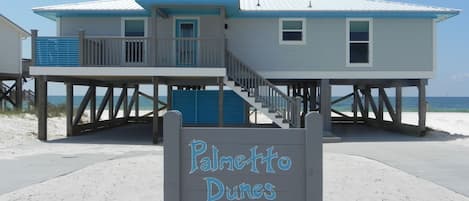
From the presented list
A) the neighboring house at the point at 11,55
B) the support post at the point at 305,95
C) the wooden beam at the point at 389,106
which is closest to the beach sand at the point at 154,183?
the wooden beam at the point at 389,106

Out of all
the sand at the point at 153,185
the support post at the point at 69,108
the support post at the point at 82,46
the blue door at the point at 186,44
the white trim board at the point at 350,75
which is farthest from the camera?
the white trim board at the point at 350,75

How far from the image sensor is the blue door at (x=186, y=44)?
19.6 metres

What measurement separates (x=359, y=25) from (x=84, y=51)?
10724 millimetres

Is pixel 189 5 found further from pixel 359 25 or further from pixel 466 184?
pixel 466 184

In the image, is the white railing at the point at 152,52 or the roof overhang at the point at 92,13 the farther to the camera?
the roof overhang at the point at 92,13

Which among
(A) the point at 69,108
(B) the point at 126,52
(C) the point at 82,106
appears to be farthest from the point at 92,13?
(C) the point at 82,106

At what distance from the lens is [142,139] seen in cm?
2042

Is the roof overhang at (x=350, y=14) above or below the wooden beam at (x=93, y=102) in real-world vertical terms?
above

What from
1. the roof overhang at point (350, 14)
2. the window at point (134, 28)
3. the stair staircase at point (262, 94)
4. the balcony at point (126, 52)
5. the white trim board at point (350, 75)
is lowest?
the stair staircase at point (262, 94)

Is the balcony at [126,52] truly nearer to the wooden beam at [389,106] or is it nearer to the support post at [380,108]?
the wooden beam at [389,106]

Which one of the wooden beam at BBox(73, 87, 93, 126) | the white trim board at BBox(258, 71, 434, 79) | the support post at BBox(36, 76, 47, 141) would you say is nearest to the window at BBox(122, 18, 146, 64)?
the support post at BBox(36, 76, 47, 141)

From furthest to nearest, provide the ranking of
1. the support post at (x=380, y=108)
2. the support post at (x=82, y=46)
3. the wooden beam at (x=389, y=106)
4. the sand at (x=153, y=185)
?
the support post at (x=380, y=108) → the wooden beam at (x=389, y=106) → the support post at (x=82, y=46) → the sand at (x=153, y=185)

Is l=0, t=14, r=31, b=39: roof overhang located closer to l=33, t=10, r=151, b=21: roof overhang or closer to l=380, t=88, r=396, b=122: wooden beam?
l=33, t=10, r=151, b=21: roof overhang

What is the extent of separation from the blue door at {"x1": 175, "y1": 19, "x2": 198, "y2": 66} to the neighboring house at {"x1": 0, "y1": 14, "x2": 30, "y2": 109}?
15.1 m
